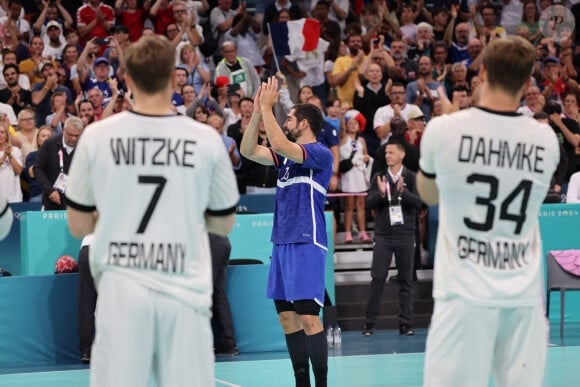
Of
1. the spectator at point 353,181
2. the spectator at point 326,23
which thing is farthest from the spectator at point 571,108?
the spectator at point 326,23

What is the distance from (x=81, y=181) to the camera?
16.0 feet

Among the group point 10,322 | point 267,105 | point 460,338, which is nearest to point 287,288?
point 267,105

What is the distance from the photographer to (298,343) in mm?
8781

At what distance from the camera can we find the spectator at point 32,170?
14852 mm

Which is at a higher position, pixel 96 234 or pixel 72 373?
pixel 96 234

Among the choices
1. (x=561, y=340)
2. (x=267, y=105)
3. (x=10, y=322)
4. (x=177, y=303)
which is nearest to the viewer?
(x=177, y=303)

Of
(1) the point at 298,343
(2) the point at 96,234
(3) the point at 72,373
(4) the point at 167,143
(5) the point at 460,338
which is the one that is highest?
(4) the point at 167,143

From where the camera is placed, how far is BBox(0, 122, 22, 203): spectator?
14.7 m

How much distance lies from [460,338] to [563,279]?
9262 millimetres

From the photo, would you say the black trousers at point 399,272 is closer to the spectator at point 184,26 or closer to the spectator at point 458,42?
the spectator at point 184,26

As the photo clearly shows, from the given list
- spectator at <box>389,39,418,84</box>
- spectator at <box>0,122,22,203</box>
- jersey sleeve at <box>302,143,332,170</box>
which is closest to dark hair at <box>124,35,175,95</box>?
jersey sleeve at <box>302,143,332,170</box>

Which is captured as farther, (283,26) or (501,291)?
(283,26)

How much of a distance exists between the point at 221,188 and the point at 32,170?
10138mm

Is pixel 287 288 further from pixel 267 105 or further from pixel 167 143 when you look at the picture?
pixel 167 143
